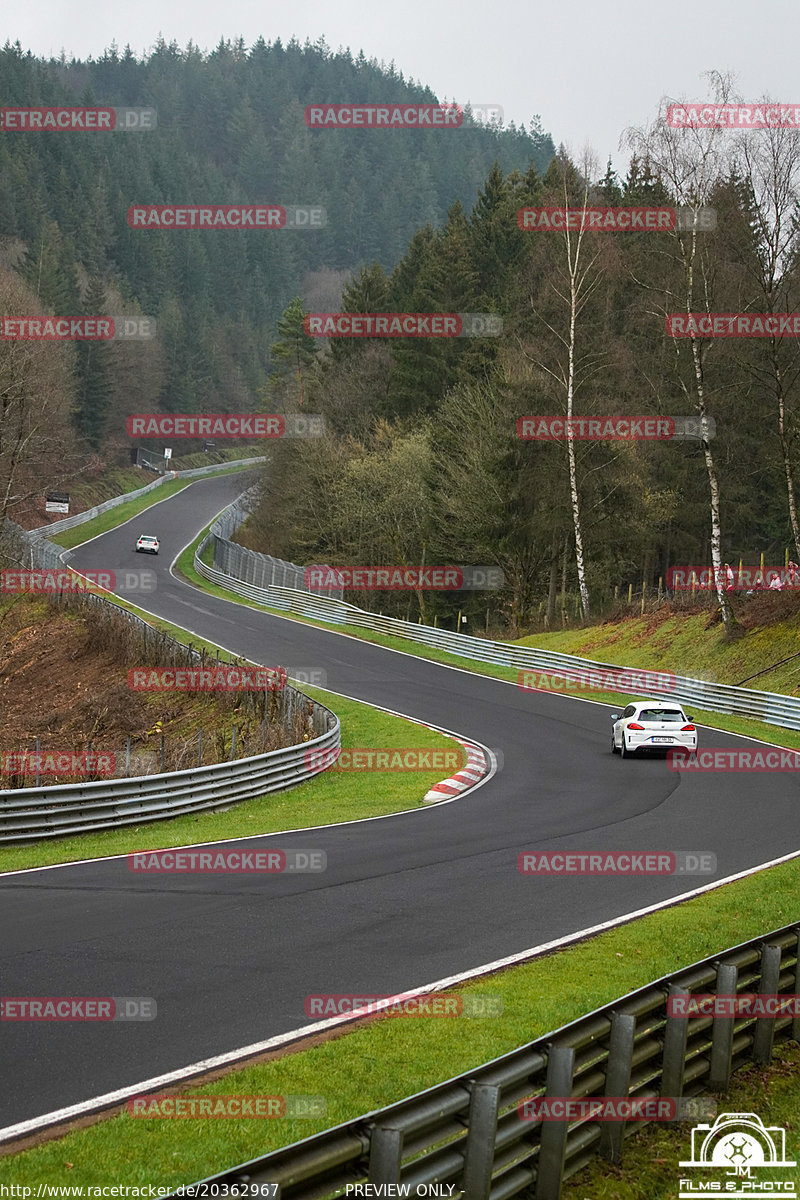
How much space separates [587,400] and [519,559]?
7564 mm

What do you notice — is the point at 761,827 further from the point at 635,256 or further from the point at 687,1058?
the point at 635,256

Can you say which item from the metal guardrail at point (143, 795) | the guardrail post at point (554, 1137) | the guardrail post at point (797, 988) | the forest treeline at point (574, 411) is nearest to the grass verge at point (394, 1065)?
the guardrail post at point (554, 1137)

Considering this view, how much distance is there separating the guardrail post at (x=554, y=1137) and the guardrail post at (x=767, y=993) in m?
2.81

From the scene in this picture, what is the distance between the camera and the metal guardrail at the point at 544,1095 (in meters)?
5.13

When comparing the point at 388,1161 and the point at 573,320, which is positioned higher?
the point at 573,320

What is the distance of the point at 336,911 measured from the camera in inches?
458

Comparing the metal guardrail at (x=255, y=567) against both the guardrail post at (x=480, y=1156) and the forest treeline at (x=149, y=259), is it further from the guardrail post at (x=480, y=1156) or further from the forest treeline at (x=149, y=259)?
the guardrail post at (x=480, y=1156)

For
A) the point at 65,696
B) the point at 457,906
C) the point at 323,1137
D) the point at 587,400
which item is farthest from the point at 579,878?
the point at 587,400

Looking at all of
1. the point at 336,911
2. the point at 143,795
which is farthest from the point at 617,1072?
the point at 143,795

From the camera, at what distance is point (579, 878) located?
1378 centimetres

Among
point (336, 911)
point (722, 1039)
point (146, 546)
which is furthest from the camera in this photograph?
point (146, 546)

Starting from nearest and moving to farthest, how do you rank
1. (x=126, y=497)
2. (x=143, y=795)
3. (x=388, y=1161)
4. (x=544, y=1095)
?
(x=388, y=1161), (x=544, y=1095), (x=143, y=795), (x=126, y=497)

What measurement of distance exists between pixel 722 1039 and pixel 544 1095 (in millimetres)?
2215

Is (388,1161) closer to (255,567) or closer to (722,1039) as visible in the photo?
(722,1039)
